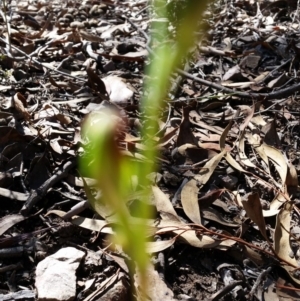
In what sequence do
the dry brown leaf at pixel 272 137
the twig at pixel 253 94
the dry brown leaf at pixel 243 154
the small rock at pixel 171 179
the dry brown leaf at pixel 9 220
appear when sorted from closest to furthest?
the dry brown leaf at pixel 9 220 < the small rock at pixel 171 179 < the dry brown leaf at pixel 243 154 < the dry brown leaf at pixel 272 137 < the twig at pixel 253 94

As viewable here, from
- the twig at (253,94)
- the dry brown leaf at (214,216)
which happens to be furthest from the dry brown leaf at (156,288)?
the twig at (253,94)

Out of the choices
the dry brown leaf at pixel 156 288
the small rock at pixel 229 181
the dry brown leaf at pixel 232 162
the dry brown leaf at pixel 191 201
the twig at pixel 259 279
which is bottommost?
the twig at pixel 259 279

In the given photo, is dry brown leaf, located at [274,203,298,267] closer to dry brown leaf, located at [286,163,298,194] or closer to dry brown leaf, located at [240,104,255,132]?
dry brown leaf, located at [286,163,298,194]

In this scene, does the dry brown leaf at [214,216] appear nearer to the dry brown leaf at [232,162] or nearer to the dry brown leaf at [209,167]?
the dry brown leaf at [209,167]

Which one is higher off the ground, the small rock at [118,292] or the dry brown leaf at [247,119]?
the dry brown leaf at [247,119]

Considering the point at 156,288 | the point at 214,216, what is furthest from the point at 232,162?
the point at 156,288

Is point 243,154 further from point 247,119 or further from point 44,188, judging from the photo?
point 44,188

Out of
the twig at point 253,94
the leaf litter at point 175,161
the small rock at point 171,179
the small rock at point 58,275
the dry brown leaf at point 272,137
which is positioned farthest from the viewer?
the twig at point 253,94
